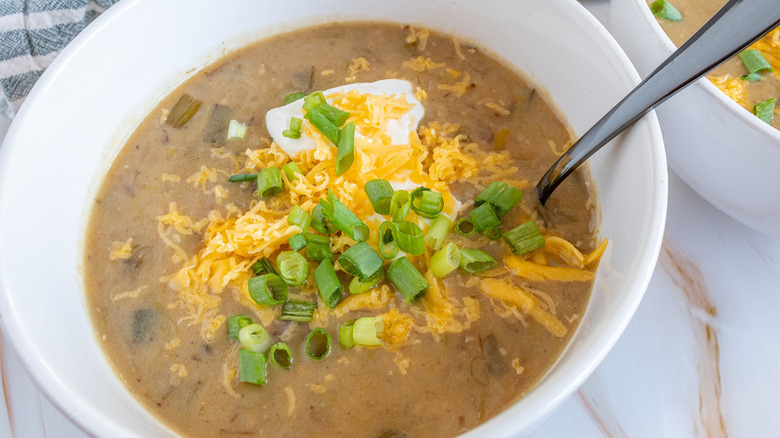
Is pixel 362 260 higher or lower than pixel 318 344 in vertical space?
higher

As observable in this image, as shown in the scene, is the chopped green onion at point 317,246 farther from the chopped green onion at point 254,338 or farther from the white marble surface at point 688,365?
the white marble surface at point 688,365

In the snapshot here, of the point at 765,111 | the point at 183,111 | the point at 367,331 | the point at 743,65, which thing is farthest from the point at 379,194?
the point at 743,65

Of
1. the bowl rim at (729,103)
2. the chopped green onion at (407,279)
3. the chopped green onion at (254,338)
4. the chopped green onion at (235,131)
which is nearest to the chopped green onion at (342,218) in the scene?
the chopped green onion at (407,279)

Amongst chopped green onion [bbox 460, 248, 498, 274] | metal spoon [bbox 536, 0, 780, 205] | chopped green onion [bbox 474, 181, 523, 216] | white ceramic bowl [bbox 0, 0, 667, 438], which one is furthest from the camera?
chopped green onion [bbox 474, 181, 523, 216]

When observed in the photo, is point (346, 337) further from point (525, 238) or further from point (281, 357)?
point (525, 238)

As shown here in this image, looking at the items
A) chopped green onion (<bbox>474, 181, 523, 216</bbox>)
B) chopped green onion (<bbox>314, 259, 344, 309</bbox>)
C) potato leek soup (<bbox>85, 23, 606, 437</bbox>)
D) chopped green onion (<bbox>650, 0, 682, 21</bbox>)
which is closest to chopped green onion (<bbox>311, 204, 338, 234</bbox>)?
potato leek soup (<bbox>85, 23, 606, 437</bbox>)

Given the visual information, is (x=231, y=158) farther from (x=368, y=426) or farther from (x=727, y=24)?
(x=727, y=24)

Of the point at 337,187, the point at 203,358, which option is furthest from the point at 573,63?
the point at 203,358

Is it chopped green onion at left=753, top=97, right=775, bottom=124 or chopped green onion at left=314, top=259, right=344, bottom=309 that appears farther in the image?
chopped green onion at left=753, top=97, right=775, bottom=124

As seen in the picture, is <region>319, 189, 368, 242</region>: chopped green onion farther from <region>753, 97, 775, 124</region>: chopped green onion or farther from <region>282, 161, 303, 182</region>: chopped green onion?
<region>753, 97, 775, 124</region>: chopped green onion
